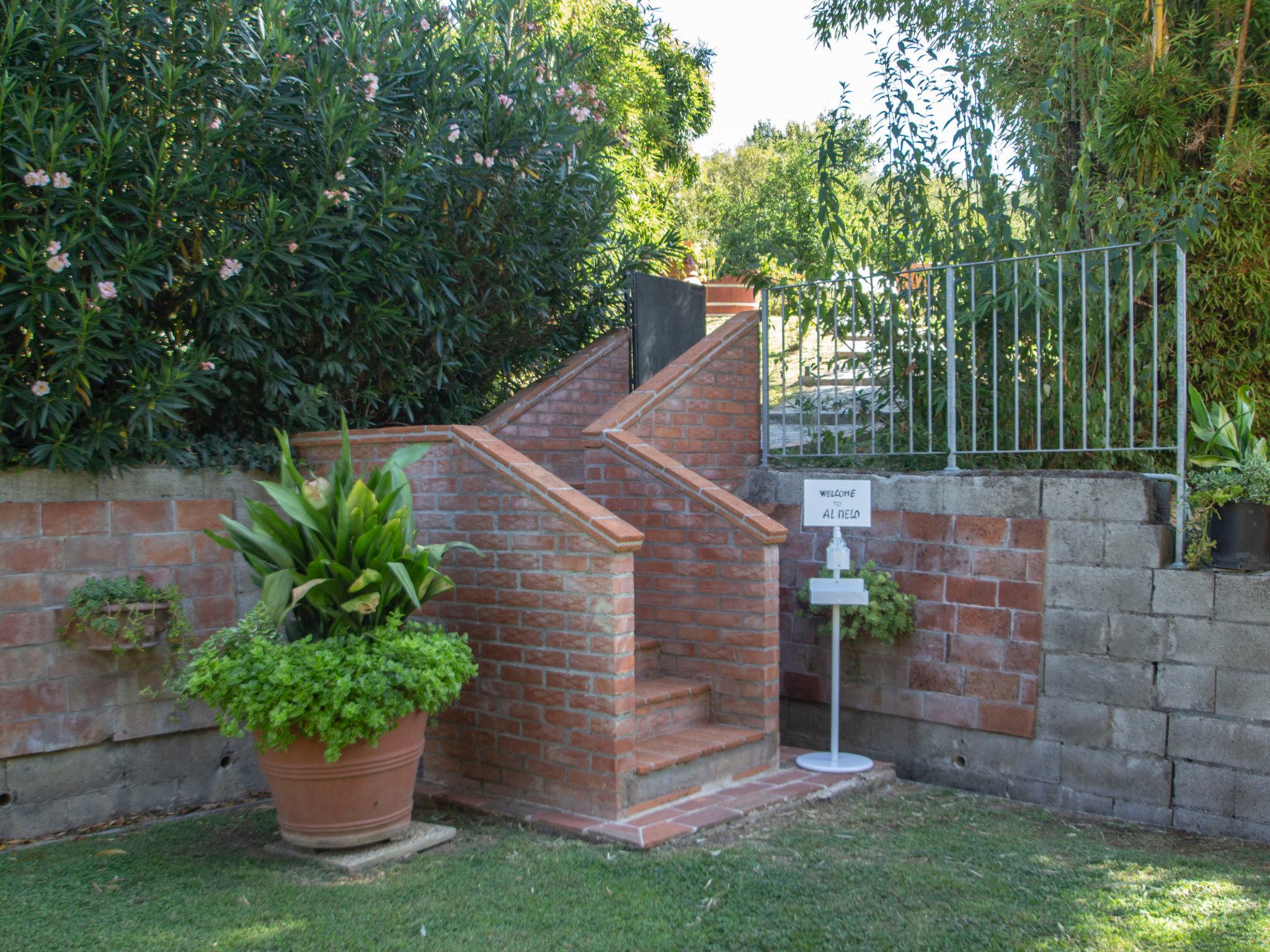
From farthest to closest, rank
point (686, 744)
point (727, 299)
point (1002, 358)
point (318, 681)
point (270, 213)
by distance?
1. point (727, 299)
2. point (1002, 358)
3. point (686, 744)
4. point (270, 213)
5. point (318, 681)

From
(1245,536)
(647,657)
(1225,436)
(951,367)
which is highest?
(951,367)

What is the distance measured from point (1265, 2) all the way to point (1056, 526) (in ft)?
8.73

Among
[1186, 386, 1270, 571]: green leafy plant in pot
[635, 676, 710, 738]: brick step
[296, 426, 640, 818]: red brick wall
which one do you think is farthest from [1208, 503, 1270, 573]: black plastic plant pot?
[296, 426, 640, 818]: red brick wall

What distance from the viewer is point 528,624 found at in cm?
461


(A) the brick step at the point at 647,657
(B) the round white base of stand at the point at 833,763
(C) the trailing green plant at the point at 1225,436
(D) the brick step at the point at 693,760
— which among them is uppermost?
(C) the trailing green plant at the point at 1225,436

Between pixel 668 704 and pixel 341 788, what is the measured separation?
5.57 ft

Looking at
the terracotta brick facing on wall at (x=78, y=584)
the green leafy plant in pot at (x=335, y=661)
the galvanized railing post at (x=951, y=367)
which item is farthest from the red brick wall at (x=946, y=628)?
the terracotta brick facing on wall at (x=78, y=584)

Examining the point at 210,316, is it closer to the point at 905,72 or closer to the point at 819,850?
the point at 819,850

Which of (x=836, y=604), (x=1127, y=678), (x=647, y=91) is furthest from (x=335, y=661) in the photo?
(x=647, y=91)

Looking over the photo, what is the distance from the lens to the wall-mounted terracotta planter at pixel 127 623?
4.50 m

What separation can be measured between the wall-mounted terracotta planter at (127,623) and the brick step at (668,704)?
2172mm

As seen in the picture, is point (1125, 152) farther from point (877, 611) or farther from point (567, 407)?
point (567, 407)

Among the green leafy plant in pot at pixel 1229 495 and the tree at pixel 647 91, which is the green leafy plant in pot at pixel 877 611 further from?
the tree at pixel 647 91

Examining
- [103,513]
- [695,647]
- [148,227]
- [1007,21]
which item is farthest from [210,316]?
[1007,21]
